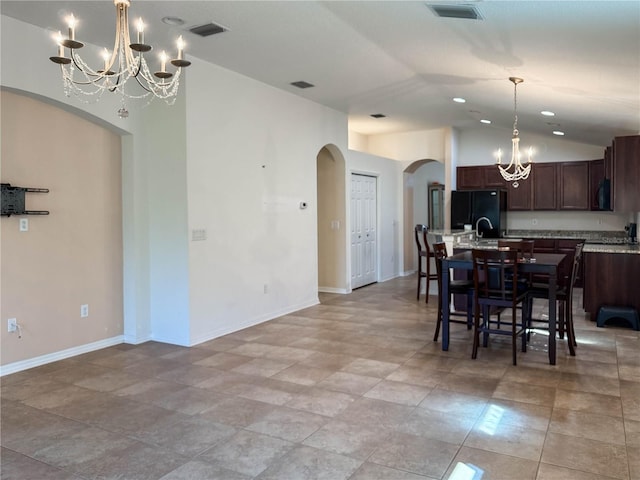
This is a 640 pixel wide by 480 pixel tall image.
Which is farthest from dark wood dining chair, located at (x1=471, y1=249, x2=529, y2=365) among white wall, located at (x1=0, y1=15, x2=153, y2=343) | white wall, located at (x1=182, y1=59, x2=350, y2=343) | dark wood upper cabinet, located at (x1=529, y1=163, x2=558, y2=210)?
dark wood upper cabinet, located at (x1=529, y1=163, x2=558, y2=210)

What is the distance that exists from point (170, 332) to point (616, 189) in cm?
533

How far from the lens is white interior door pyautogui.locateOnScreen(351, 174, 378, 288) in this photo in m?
8.21

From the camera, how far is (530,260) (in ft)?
14.7

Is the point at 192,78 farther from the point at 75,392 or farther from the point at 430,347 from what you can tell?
the point at 430,347

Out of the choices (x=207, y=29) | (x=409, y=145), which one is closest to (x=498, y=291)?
(x=207, y=29)

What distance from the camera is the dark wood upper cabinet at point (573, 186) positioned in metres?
8.16

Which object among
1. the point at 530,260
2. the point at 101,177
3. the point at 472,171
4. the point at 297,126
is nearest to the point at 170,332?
the point at 101,177

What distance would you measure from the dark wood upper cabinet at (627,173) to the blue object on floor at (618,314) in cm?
115

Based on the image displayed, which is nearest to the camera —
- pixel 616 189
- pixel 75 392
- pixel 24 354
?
pixel 75 392

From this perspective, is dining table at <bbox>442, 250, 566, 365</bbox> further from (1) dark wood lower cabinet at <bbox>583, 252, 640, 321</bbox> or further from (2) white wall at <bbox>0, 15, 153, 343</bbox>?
(2) white wall at <bbox>0, 15, 153, 343</bbox>

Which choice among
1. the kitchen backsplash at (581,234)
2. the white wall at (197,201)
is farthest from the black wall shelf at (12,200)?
the kitchen backsplash at (581,234)

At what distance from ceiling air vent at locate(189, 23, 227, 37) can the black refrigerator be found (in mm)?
5738

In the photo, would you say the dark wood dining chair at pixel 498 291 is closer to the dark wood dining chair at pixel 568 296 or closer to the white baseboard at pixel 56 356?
→ the dark wood dining chair at pixel 568 296

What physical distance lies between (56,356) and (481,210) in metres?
6.81
